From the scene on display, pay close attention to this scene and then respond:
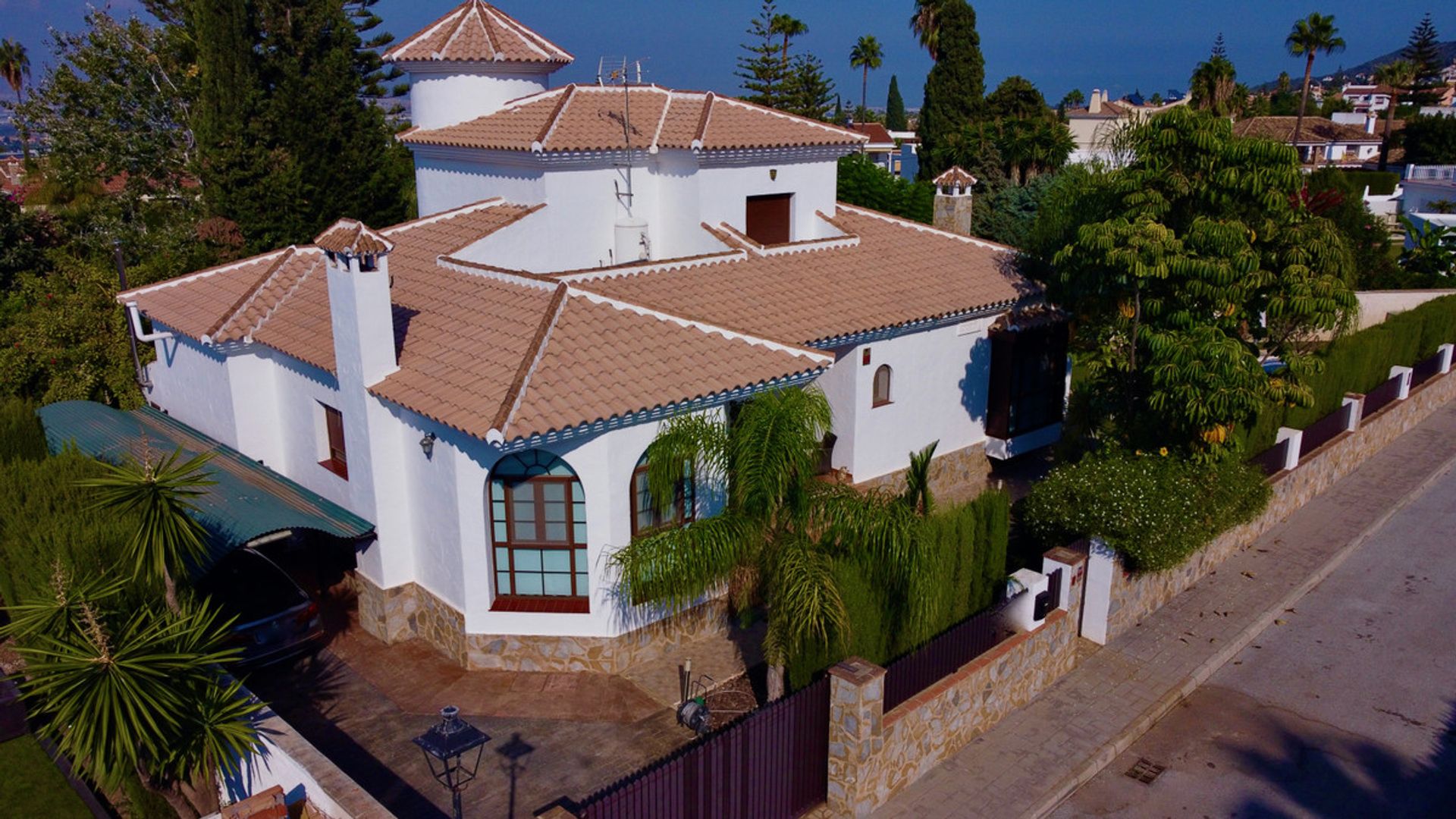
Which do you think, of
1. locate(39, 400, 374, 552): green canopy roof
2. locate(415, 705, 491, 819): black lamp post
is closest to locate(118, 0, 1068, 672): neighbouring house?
locate(39, 400, 374, 552): green canopy roof

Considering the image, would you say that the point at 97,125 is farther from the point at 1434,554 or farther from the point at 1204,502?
the point at 1434,554

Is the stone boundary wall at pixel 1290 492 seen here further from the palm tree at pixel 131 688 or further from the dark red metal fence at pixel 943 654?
the palm tree at pixel 131 688

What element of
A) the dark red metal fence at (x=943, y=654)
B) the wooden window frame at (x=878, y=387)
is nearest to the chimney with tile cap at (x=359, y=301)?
the dark red metal fence at (x=943, y=654)

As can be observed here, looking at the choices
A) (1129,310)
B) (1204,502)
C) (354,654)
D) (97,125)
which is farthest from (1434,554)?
(97,125)

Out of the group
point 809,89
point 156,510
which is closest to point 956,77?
point 809,89

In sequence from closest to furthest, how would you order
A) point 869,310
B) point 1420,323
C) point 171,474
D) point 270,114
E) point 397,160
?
point 171,474 → point 869,310 → point 1420,323 → point 270,114 → point 397,160

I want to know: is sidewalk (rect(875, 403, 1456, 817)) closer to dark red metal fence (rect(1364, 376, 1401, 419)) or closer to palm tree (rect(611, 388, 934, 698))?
palm tree (rect(611, 388, 934, 698))
